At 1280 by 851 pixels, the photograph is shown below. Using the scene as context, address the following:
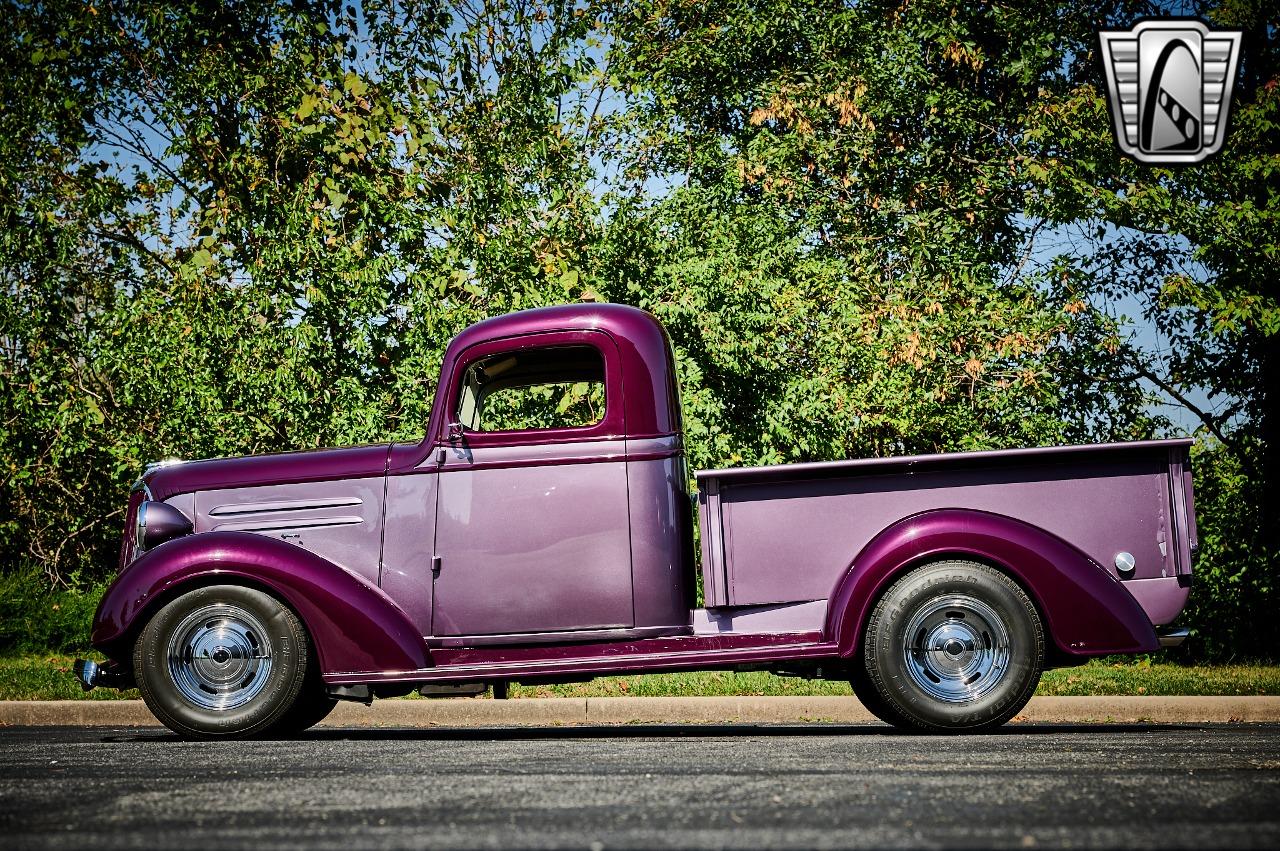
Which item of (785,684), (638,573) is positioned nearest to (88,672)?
(638,573)

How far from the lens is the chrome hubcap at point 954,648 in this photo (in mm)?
6445

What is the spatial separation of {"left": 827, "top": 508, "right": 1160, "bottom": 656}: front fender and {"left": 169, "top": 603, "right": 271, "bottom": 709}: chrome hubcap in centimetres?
310

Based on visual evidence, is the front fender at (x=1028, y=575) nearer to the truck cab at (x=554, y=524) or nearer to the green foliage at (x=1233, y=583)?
the truck cab at (x=554, y=524)

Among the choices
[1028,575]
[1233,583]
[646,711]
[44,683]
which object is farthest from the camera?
[1233,583]

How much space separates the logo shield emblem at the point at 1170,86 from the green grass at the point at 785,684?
15.5 ft

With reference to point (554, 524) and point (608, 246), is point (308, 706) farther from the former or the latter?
point (608, 246)

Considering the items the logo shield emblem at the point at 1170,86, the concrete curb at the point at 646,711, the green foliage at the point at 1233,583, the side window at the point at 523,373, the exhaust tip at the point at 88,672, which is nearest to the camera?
the exhaust tip at the point at 88,672

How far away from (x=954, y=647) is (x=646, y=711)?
3078mm

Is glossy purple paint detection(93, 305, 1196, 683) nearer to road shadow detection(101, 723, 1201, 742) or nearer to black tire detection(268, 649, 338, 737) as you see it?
black tire detection(268, 649, 338, 737)

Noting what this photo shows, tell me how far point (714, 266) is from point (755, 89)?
719cm

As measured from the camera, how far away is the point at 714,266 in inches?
482

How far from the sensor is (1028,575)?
252 inches

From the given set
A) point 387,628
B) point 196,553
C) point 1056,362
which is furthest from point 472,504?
point 1056,362

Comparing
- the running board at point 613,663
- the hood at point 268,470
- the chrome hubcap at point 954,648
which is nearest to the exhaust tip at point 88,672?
the hood at point 268,470
